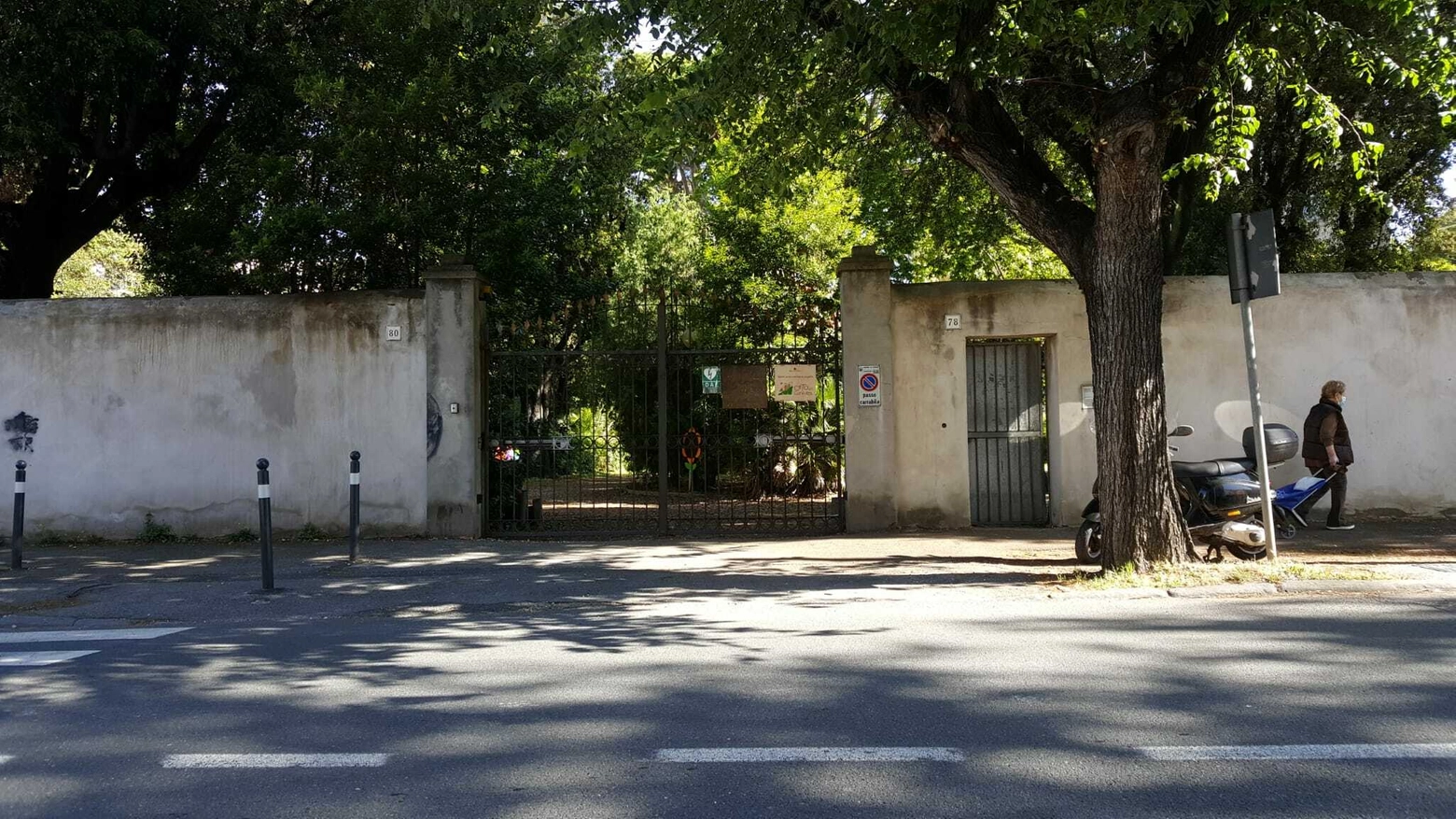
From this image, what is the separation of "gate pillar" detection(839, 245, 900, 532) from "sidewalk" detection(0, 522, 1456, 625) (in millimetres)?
495

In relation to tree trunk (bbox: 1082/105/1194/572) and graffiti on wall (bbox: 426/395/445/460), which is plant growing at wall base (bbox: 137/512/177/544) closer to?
graffiti on wall (bbox: 426/395/445/460)

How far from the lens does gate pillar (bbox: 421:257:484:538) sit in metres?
12.8

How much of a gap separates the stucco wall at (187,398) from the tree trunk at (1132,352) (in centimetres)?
813

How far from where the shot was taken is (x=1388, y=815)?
3.90 m

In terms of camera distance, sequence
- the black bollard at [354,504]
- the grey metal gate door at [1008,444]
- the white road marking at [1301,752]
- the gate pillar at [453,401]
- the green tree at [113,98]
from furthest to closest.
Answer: the green tree at [113,98] → the grey metal gate door at [1008,444] → the gate pillar at [453,401] → the black bollard at [354,504] → the white road marking at [1301,752]

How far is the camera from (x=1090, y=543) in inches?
389

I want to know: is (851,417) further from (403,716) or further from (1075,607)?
(403,716)

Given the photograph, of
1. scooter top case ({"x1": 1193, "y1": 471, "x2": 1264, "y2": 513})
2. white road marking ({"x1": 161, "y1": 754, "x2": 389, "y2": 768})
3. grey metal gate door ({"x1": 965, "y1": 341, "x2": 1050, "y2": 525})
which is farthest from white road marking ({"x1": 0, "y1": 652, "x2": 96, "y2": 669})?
grey metal gate door ({"x1": 965, "y1": 341, "x2": 1050, "y2": 525})

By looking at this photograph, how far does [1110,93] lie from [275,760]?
8.55 m

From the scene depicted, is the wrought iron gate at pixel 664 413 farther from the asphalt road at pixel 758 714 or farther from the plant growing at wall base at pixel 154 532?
the asphalt road at pixel 758 714

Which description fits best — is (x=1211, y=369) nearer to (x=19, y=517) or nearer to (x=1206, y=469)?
(x=1206, y=469)

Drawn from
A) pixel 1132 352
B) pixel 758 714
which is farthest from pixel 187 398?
pixel 1132 352

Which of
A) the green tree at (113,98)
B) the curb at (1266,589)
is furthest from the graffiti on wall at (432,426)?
the curb at (1266,589)

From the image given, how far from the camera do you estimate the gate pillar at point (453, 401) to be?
12.8 metres
